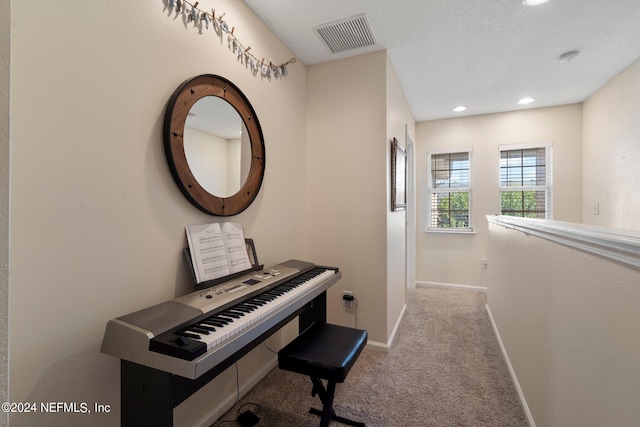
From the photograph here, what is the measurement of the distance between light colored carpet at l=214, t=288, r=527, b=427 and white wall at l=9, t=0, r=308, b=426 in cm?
54

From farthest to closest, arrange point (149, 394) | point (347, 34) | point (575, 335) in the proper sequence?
point (347, 34) → point (575, 335) → point (149, 394)

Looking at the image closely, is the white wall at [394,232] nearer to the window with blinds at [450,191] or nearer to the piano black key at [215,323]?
the window with blinds at [450,191]

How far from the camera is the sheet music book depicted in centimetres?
143

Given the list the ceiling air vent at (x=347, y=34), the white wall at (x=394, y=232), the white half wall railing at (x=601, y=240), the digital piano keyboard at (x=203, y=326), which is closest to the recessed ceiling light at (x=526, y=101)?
the white wall at (x=394, y=232)

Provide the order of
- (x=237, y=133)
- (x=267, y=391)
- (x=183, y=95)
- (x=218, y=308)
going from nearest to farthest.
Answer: (x=218, y=308) → (x=183, y=95) → (x=237, y=133) → (x=267, y=391)

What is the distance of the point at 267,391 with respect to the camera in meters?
1.90

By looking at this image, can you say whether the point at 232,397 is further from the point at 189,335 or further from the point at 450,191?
the point at 450,191

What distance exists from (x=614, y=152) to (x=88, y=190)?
14.6 feet

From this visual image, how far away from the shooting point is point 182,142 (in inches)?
54.7

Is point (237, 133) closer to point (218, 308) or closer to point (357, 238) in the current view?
point (218, 308)

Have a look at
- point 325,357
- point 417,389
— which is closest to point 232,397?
point 325,357

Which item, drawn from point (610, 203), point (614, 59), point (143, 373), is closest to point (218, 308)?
point (143, 373)

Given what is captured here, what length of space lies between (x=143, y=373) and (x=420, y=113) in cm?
422

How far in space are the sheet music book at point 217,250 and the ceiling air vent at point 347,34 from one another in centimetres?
158
